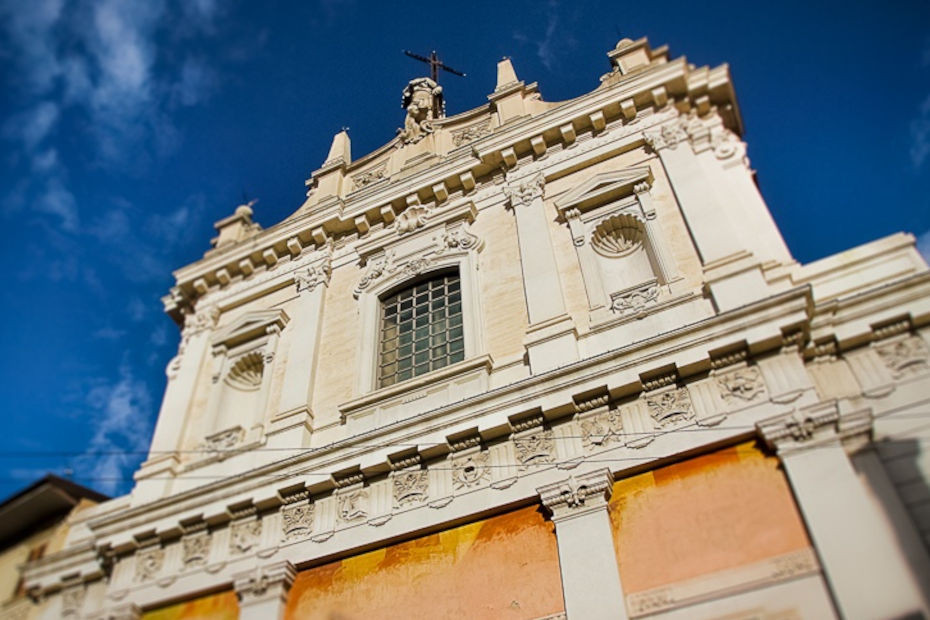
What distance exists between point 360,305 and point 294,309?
161cm

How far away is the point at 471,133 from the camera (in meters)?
17.4

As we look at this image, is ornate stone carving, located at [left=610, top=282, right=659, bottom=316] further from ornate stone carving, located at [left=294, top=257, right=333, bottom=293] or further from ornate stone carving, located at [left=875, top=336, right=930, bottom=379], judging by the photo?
ornate stone carving, located at [left=294, top=257, right=333, bottom=293]

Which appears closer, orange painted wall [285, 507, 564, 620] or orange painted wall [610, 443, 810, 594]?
orange painted wall [610, 443, 810, 594]

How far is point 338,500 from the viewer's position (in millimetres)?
10961

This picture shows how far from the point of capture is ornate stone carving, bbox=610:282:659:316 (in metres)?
11.4

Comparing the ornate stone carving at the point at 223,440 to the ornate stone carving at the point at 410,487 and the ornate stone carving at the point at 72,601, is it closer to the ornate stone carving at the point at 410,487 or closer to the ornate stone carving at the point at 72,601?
the ornate stone carving at the point at 72,601

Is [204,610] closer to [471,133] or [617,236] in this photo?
[617,236]

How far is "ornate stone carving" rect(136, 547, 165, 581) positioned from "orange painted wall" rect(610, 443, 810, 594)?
705 centimetres

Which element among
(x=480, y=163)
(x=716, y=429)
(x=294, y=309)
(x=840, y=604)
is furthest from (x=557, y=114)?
(x=840, y=604)

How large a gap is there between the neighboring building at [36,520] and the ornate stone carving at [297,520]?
5129mm

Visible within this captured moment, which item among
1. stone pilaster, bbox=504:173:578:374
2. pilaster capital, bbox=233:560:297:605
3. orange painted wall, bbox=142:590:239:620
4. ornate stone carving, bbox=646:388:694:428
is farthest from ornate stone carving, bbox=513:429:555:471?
orange painted wall, bbox=142:590:239:620

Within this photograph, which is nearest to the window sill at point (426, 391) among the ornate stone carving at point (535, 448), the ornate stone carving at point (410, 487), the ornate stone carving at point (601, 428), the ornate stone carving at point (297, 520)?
the ornate stone carving at point (410, 487)

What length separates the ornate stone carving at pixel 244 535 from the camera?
11172 millimetres

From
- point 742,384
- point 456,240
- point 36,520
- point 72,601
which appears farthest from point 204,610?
point 742,384
